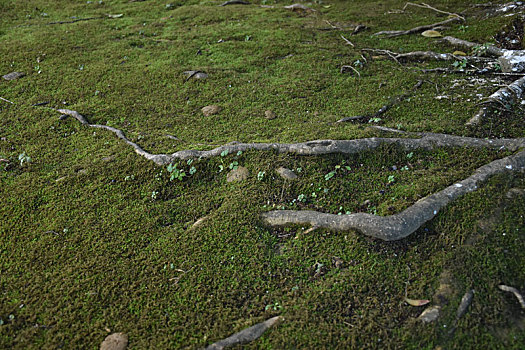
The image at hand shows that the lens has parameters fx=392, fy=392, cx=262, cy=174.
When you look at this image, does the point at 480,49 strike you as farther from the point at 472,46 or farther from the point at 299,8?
the point at 299,8

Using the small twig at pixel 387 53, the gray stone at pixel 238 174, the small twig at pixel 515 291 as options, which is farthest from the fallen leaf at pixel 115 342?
the small twig at pixel 387 53

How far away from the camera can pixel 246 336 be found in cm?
274

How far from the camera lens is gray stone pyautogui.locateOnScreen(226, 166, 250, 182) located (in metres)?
4.02

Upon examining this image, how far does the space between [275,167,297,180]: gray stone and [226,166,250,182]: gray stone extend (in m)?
0.32

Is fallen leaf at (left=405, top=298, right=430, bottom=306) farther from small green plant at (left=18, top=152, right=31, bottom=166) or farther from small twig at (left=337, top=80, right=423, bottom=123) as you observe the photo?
small green plant at (left=18, top=152, right=31, bottom=166)

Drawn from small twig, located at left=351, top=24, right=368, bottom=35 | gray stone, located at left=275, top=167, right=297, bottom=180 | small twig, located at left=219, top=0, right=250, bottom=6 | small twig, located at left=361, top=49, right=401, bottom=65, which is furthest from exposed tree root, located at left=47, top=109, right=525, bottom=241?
small twig, located at left=219, top=0, right=250, bottom=6

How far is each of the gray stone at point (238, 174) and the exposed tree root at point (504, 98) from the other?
8.45 ft

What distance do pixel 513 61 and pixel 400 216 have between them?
3.47 metres

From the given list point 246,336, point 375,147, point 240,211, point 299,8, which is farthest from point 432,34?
point 246,336

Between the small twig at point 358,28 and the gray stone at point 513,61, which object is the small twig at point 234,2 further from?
the gray stone at point 513,61

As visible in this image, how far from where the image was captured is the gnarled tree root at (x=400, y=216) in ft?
10.6

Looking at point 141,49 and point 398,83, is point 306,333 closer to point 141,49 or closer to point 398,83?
point 398,83

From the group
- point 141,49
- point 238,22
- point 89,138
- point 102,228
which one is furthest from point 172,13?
point 102,228

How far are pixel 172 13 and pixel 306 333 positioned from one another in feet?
28.0
